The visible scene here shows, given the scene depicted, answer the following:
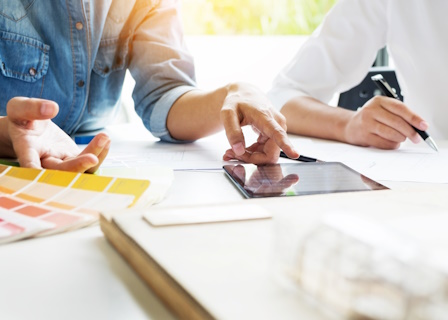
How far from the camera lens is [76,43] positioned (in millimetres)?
1056

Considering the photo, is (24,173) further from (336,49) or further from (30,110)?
(336,49)

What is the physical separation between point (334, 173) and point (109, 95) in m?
0.69

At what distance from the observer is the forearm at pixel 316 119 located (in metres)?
1.05

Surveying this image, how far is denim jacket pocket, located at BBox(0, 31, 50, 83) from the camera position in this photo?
3.35 feet

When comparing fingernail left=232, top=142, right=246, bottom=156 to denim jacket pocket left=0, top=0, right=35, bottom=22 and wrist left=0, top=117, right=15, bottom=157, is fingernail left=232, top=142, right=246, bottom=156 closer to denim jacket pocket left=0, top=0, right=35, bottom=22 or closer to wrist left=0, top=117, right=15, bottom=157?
wrist left=0, top=117, right=15, bottom=157

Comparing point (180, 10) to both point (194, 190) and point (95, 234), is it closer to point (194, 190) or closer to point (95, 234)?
point (194, 190)

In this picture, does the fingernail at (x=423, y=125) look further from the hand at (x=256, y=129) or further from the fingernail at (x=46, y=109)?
the fingernail at (x=46, y=109)

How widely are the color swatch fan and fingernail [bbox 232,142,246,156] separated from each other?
24cm

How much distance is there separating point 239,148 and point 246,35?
2153 mm

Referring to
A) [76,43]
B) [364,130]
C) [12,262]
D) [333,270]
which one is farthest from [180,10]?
[333,270]

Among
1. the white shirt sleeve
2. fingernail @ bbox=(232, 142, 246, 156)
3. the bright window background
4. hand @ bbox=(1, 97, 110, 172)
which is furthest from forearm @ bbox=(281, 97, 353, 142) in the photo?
the bright window background

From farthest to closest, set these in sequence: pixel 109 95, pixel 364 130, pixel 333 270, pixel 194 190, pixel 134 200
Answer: pixel 109 95, pixel 364 130, pixel 194 190, pixel 134 200, pixel 333 270

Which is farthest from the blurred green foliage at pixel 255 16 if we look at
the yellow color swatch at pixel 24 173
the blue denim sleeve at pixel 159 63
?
the yellow color swatch at pixel 24 173

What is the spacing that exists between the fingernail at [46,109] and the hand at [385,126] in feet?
1.82
